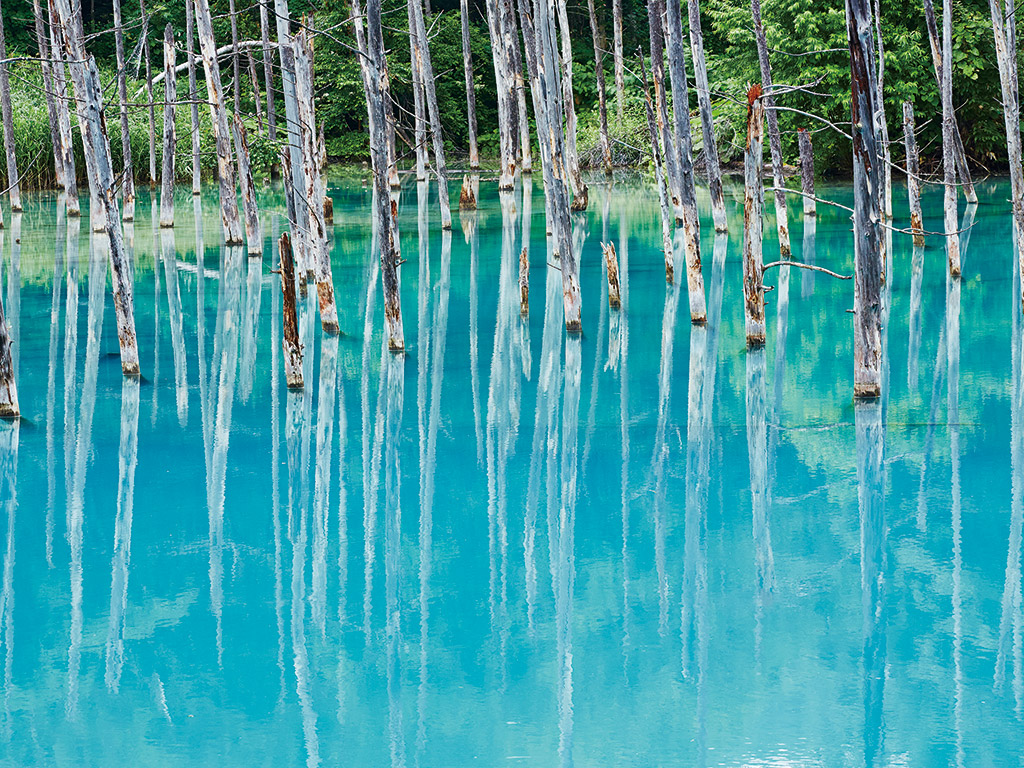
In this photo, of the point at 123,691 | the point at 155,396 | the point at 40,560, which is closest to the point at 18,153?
the point at 155,396

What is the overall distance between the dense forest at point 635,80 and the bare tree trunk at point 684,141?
10.2 meters

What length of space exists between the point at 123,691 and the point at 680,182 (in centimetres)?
907

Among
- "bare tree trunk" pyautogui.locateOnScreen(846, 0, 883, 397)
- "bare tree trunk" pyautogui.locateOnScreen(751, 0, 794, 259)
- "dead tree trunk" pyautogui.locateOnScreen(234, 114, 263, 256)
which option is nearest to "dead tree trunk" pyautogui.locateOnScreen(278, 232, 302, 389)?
"bare tree trunk" pyautogui.locateOnScreen(846, 0, 883, 397)

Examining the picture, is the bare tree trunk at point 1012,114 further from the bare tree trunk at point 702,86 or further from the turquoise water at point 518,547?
the bare tree trunk at point 702,86

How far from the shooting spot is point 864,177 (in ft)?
32.1

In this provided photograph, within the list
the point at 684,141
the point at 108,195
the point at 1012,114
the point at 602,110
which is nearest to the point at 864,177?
the point at 684,141

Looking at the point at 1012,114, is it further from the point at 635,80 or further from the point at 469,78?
the point at 635,80

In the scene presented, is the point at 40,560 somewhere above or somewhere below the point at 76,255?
below

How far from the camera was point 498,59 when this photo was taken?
2936 cm

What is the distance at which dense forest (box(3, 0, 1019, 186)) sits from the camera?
3091cm

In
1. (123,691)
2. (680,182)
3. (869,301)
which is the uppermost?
(680,182)

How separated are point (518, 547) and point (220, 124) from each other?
41.5 ft

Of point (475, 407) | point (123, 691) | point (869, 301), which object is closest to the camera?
point (123, 691)

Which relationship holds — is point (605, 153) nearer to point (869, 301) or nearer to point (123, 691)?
point (869, 301)
